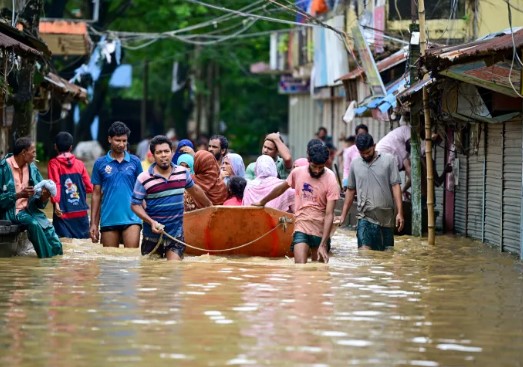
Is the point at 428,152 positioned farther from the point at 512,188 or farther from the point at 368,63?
the point at 368,63

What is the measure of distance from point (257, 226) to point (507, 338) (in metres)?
6.59

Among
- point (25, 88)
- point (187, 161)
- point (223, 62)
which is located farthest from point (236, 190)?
point (223, 62)

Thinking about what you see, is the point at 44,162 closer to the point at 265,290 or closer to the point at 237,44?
the point at 237,44

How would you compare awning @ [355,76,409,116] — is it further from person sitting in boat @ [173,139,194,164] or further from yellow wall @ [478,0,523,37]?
person sitting in boat @ [173,139,194,164]

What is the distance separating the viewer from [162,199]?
1417 cm

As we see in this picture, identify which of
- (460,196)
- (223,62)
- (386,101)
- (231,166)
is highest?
(223,62)

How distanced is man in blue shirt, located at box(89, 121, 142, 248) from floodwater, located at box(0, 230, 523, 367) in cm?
25

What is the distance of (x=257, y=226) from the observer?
16609 millimetres

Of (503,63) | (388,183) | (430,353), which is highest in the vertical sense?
(503,63)

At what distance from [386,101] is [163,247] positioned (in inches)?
382

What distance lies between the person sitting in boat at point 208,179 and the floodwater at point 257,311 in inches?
43.6

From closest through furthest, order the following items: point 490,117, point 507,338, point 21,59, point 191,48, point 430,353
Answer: point 430,353 < point 507,338 < point 490,117 < point 21,59 < point 191,48

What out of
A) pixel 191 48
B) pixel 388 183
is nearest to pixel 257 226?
pixel 388 183

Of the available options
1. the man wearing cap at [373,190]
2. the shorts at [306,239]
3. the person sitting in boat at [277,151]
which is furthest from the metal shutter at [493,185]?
the shorts at [306,239]
